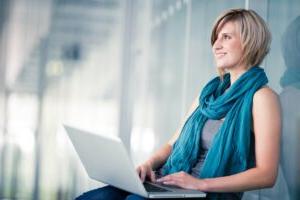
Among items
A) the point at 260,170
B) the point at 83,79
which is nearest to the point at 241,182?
the point at 260,170

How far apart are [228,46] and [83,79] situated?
5.99ft

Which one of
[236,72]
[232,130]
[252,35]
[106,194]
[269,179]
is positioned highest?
[252,35]

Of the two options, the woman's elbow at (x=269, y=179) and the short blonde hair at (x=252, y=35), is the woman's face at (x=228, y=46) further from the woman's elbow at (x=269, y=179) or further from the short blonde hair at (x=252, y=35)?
the woman's elbow at (x=269, y=179)

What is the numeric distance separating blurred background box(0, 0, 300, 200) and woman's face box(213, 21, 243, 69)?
1.39 meters

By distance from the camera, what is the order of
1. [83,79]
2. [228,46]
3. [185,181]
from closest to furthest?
[185,181], [228,46], [83,79]

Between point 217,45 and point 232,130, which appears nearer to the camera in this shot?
point 232,130

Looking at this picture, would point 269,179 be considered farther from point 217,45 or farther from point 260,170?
point 217,45

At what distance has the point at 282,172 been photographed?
198 cm

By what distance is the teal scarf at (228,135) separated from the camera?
56.5 inches

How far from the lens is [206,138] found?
1.56 metres

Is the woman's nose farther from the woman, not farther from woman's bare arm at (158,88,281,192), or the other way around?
woman's bare arm at (158,88,281,192)

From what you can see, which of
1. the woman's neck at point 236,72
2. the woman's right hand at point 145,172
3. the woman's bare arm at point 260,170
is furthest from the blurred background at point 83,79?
the woman's bare arm at point 260,170

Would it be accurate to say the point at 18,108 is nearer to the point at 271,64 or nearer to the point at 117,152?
the point at 271,64

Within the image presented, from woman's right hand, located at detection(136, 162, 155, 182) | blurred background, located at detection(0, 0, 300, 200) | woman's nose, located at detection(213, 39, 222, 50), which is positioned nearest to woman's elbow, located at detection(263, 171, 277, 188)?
woman's right hand, located at detection(136, 162, 155, 182)
